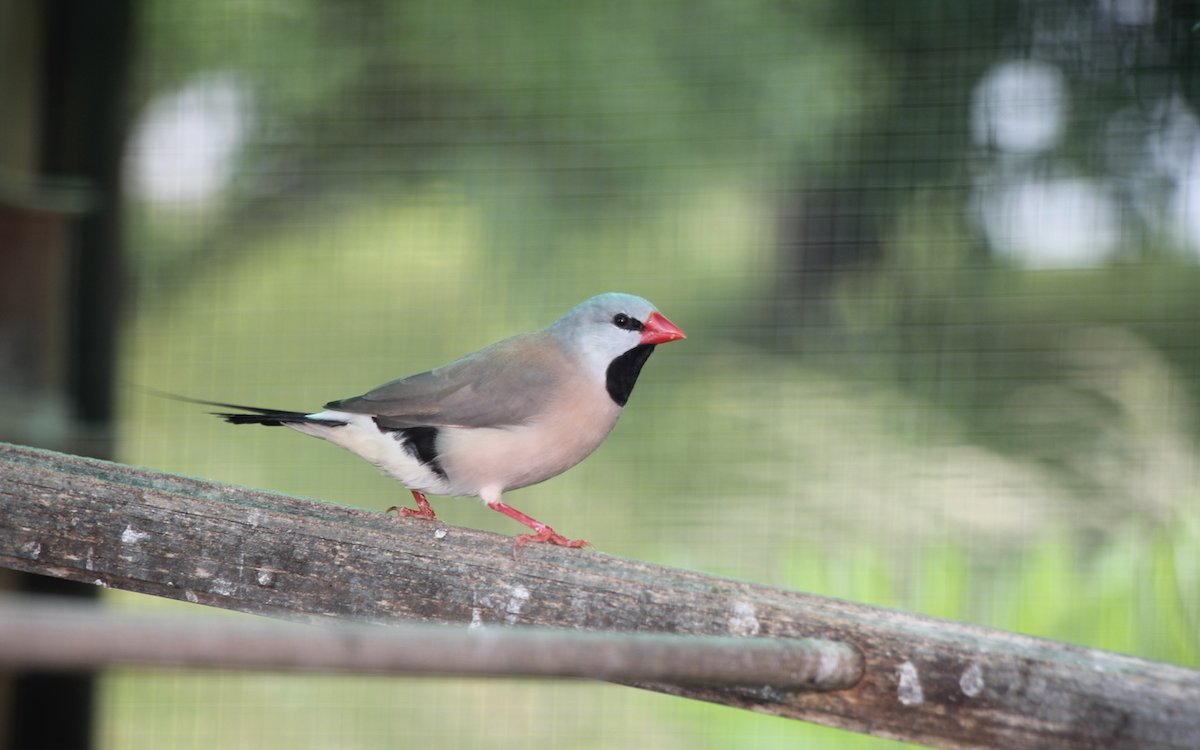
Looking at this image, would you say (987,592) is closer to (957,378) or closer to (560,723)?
(957,378)

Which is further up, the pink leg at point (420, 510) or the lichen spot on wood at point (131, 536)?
the pink leg at point (420, 510)

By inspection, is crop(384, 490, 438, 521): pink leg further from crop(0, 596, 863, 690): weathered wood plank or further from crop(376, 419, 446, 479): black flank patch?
crop(0, 596, 863, 690): weathered wood plank

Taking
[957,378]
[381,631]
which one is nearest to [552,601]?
[381,631]

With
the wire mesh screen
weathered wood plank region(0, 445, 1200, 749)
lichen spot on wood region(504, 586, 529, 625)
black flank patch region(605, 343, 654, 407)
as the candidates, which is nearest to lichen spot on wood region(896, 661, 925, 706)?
weathered wood plank region(0, 445, 1200, 749)

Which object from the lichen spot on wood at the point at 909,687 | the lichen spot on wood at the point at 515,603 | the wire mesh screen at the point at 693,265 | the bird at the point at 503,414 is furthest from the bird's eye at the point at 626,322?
the wire mesh screen at the point at 693,265

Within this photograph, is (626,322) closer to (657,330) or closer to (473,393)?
(657,330)

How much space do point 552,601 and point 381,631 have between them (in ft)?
1.18

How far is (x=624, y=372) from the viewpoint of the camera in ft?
3.22

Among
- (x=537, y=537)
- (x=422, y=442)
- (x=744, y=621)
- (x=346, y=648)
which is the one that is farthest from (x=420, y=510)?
(x=346, y=648)

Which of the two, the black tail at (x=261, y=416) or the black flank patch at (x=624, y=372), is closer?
the black tail at (x=261, y=416)

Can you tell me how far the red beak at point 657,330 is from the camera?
0.98 m

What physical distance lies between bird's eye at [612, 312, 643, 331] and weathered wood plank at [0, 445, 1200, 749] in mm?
259

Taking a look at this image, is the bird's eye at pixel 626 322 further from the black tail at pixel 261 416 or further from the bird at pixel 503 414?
the black tail at pixel 261 416

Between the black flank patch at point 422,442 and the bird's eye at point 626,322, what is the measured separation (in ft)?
0.56
